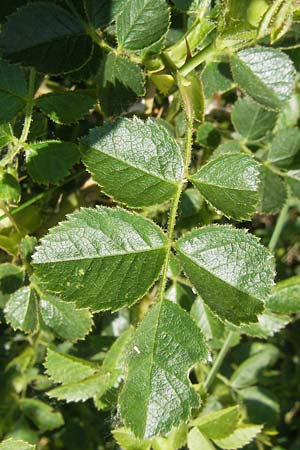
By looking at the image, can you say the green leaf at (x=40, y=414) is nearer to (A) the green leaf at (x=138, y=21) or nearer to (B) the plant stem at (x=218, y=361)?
(B) the plant stem at (x=218, y=361)

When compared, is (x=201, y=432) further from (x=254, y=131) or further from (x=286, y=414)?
(x=286, y=414)

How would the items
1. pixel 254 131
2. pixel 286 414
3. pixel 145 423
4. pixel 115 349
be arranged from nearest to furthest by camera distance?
pixel 145 423
pixel 115 349
pixel 254 131
pixel 286 414

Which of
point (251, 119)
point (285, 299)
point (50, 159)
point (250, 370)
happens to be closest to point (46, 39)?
point (50, 159)

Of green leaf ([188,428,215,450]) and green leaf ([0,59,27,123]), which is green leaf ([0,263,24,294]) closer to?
green leaf ([0,59,27,123])

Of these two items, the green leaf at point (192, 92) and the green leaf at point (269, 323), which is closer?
the green leaf at point (192, 92)

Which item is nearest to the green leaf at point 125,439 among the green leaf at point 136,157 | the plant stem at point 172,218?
the plant stem at point 172,218

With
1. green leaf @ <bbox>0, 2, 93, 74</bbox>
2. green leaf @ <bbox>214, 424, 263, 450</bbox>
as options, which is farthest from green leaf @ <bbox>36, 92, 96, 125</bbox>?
green leaf @ <bbox>214, 424, 263, 450</bbox>

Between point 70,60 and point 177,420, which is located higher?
point 70,60

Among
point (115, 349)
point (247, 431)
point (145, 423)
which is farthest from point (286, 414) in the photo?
point (145, 423)
